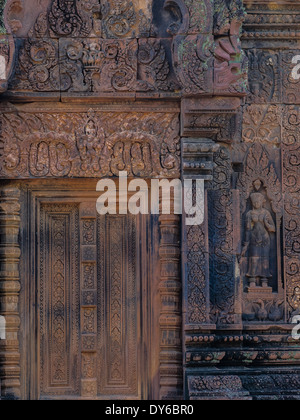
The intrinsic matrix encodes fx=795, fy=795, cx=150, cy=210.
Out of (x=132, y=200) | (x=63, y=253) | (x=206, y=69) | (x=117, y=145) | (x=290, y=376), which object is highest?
(x=206, y=69)

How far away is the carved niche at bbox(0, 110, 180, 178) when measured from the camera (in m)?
7.93

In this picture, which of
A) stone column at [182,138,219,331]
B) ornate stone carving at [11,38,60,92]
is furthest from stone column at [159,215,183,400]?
ornate stone carving at [11,38,60,92]

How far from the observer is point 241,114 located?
8.16 meters

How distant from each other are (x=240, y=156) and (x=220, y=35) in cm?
124

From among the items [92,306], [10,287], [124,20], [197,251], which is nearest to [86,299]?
[92,306]

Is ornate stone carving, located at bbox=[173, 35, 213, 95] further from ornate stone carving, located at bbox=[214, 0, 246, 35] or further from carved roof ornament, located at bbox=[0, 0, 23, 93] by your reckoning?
carved roof ornament, located at bbox=[0, 0, 23, 93]

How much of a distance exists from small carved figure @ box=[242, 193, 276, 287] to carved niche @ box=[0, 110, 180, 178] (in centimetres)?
88

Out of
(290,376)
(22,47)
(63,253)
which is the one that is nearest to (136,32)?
(22,47)

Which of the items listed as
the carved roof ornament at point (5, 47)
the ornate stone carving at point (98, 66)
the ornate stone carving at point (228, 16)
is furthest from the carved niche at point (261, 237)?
the carved roof ornament at point (5, 47)

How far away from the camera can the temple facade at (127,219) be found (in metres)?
7.81

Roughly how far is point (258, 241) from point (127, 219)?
1350 mm

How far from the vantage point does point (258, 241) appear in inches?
318

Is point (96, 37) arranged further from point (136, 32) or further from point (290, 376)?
point (290, 376)

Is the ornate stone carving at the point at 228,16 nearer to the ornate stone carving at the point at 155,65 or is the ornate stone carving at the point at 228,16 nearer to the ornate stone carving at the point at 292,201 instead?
the ornate stone carving at the point at 155,65
